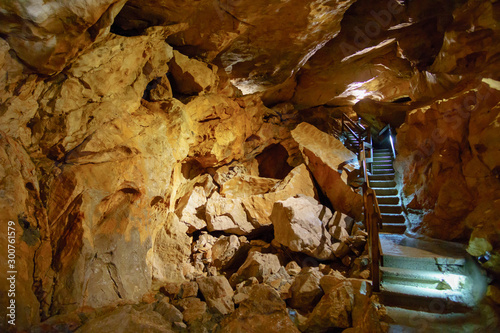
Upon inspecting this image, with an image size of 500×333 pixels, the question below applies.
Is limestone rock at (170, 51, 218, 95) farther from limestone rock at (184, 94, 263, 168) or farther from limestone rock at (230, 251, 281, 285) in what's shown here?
limestone rock at (230, 251, 281, 285)

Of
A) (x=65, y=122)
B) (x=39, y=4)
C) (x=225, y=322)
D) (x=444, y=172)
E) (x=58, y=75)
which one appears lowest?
(x=225, y=322)

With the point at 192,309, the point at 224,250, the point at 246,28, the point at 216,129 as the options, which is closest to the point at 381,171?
the point at 216,129

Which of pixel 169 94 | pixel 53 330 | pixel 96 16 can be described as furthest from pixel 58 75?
pixel 53 330

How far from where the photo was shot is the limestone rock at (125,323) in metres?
3.27

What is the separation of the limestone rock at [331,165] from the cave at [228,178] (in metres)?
0.05

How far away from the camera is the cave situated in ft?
11.1

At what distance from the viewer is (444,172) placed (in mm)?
5953

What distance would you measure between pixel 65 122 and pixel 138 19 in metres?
2.53

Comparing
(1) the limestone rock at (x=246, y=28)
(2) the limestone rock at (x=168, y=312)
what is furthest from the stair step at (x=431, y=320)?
(1) the limestone rock at (x=246, y=28)

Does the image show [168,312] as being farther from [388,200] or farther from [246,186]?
[388,200]

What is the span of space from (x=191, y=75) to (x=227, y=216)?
425 centimetres

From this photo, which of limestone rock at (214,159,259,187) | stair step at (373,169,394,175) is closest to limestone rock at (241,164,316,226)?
limestone rock at (214,159,259,187)

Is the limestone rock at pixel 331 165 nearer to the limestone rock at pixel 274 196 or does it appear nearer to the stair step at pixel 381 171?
the limestone rock at pixel 274 196

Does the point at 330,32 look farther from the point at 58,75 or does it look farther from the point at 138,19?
the point at 58,75
